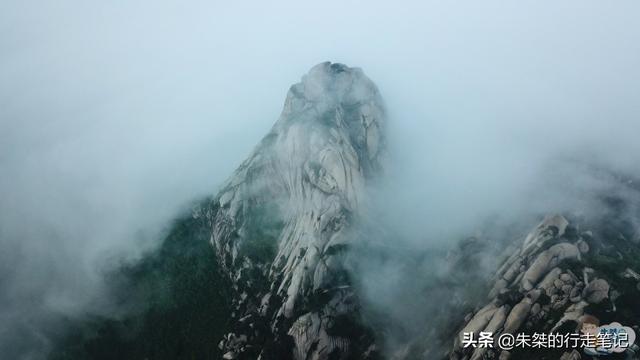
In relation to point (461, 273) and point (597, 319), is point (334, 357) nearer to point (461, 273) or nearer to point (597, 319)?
point (461, 273)

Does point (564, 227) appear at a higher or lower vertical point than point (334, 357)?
higher

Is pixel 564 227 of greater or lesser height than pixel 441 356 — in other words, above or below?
above

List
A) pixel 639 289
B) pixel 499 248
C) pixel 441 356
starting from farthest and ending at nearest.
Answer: pixel 499 248, pixel 441 356, pixel 639 289

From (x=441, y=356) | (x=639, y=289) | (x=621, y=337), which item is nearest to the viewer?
(x=621, y=337)

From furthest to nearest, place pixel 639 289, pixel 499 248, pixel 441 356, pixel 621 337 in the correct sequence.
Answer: pixel 499 248 < pixel 441 356 < pixel 639 289 < pixel 621 337

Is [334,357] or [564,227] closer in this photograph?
[564,227]

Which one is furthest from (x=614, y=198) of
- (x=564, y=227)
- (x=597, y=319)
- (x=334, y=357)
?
(x=334, y=357)

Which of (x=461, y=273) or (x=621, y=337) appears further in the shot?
(x=461, y=273)

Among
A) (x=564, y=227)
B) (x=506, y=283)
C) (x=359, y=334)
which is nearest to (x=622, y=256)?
(x=564, y=227)

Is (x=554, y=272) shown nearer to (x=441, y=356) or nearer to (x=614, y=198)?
(x=441, y=356)
